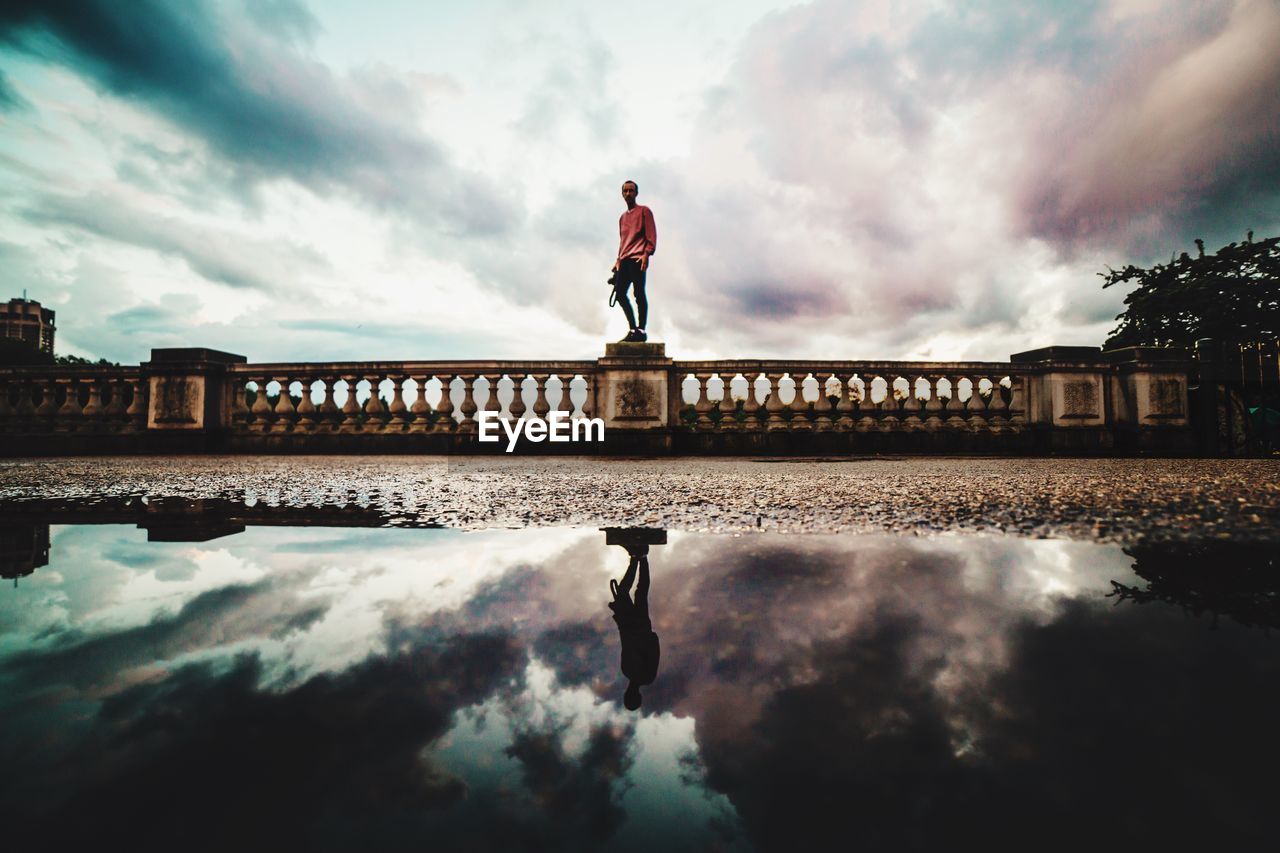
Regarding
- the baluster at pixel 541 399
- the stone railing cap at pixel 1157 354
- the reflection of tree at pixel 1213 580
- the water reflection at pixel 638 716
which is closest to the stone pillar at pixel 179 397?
the baluster at pixel 541 399

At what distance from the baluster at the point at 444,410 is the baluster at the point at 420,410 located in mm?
155

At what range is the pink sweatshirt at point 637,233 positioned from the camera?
30.5 feet

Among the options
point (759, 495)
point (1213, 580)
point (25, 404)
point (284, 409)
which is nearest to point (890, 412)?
point (759, 495)

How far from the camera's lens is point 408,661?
3.73 feet

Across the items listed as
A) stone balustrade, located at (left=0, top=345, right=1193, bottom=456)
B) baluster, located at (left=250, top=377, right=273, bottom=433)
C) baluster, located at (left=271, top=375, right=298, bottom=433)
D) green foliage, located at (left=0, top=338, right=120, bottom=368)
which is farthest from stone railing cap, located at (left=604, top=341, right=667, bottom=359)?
green foliage, located at (left=0, top=338, right=120, bottom=368)

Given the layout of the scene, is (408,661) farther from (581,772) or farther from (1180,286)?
(1180,286)

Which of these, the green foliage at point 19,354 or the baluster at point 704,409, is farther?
the green foliage at point 19,354

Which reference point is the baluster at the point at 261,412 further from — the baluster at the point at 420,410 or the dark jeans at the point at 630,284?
the dark jeans at the point at 630,284

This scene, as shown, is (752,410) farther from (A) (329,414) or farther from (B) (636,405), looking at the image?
(A) (329,414)

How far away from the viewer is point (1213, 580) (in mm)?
1604

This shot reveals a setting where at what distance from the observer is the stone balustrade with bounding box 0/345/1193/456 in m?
9.16

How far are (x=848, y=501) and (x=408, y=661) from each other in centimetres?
278

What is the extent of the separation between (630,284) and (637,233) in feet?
2.76

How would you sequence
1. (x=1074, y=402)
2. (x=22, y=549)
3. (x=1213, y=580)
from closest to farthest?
(x=1213, y=580)
(x=22, y=549)
(x=1074, y=402)
